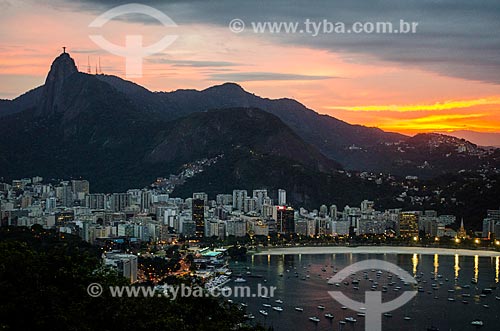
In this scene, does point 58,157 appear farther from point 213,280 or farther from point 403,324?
point 403,324

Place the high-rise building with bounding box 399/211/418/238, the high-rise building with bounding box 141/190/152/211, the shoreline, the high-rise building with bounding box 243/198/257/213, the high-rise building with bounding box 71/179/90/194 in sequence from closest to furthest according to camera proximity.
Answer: the shoreline, the high-rise building with bounding box 399/211/418/238, the high-rise building with bounding box 243/198/257/213, the high-rise building with bounding box 141/190/152/211, the high-rise building with bounding box 71/179/90/194

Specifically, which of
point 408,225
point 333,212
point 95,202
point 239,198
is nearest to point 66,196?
point 95,202

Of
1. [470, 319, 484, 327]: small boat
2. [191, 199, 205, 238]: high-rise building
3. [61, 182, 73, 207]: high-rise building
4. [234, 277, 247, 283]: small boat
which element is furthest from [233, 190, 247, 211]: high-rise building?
[470, 319, 484, 327]: small boat

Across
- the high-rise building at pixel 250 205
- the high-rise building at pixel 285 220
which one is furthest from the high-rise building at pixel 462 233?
the high-rise building at pixel 250 205

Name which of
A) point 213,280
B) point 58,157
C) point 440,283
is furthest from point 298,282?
point 58,157

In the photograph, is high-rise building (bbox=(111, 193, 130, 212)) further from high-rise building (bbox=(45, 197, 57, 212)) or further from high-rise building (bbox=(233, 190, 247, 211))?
high-rise building (bbox=(233, 190, 247, 211))

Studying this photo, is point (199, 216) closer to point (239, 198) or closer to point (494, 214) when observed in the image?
point (239, 198)
